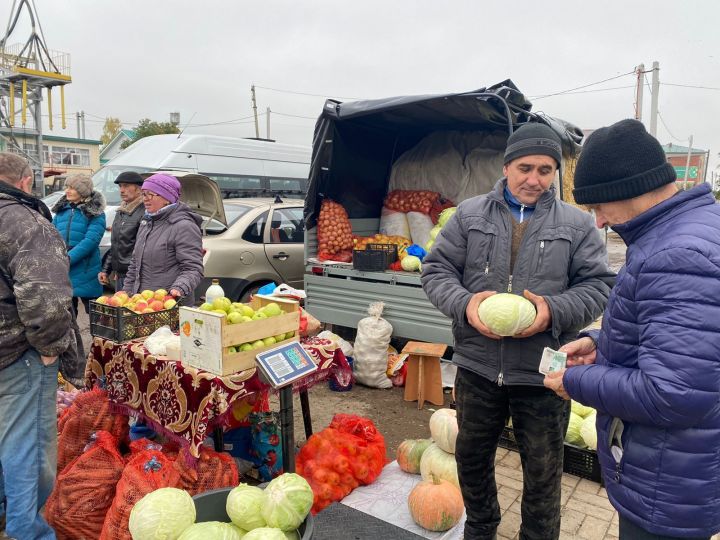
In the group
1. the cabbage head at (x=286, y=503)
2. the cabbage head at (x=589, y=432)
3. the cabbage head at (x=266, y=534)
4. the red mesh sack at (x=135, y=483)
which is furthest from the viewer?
the cabbage head at (x=589, y=432)

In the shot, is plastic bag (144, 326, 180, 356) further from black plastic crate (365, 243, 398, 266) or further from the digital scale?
black plastic crate (365, 243, 398, 266)

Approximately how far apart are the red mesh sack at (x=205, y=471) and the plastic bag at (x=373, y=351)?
2.50 m

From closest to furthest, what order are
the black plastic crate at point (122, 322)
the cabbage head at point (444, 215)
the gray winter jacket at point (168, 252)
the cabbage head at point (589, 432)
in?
the black plastic crate at point (122, 322)
the cabbage head at point (589, 432)
the gray winter jacket at point (168, 252)
the cabbage head at point (444, 215)

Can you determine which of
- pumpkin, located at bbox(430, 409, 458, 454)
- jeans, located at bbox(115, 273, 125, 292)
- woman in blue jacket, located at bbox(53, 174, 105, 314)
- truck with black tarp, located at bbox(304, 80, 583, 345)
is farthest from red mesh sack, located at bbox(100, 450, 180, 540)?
truck with black tarp, located at bbox(304, 80, 583, 345)

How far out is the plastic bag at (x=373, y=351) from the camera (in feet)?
17.6

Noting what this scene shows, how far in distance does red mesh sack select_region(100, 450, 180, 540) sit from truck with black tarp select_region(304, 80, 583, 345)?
3.01 metres

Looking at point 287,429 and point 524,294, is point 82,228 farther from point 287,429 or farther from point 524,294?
point 524,294

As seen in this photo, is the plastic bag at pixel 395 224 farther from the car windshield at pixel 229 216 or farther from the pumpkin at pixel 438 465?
the pumpkin at pixel 438 465

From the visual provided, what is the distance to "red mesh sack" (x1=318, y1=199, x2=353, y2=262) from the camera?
629 centimetres

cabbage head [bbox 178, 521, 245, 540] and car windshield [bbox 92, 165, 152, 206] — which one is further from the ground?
car windshield [bbox 92, 165, 152, 206]

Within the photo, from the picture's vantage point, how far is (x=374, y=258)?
5.75 metres

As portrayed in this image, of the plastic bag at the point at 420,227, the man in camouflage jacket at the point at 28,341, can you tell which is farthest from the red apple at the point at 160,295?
the plastic bag at the point at 420,227

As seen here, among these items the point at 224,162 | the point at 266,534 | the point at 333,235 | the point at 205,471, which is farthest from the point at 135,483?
the point at 224,162

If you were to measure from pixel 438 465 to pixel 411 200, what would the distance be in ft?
13.5
